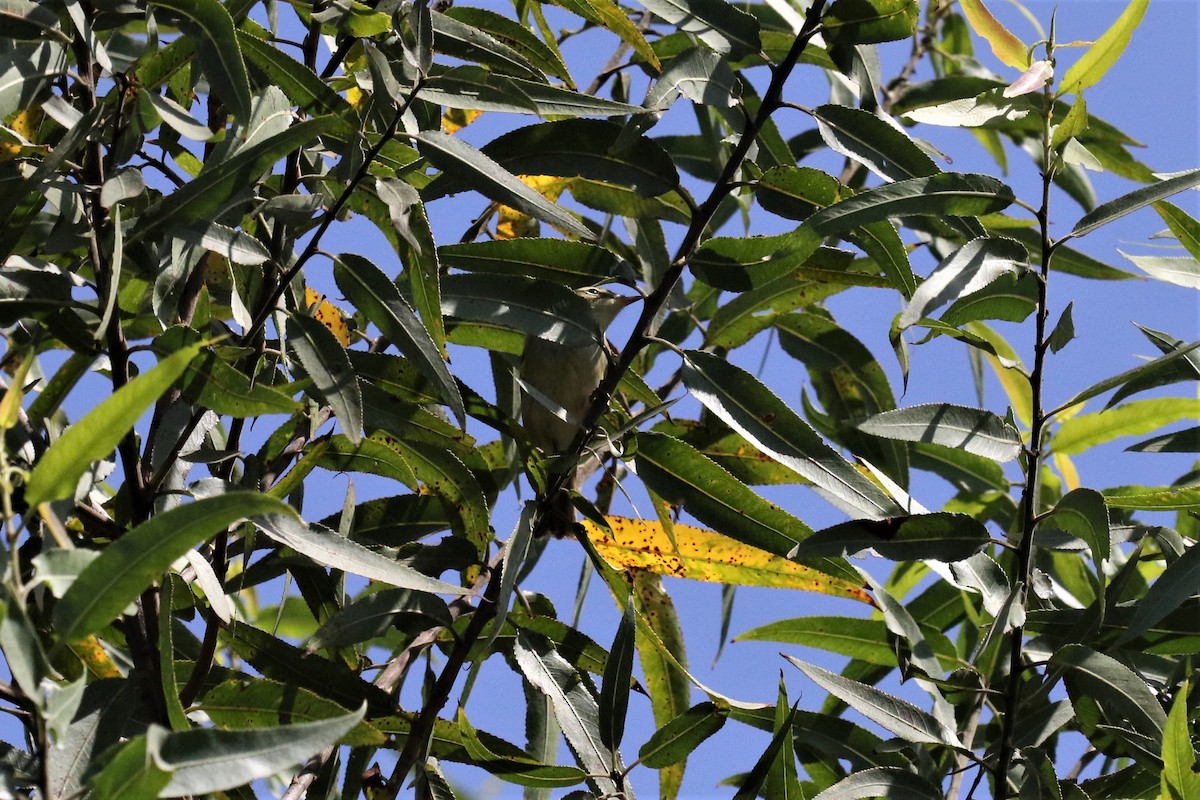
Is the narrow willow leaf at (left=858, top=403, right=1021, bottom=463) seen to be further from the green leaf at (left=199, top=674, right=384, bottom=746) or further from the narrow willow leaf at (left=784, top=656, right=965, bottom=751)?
the green leaf at (left=199, top=674, right=384, bottom=746)

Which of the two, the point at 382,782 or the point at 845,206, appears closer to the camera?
the point at 845,206

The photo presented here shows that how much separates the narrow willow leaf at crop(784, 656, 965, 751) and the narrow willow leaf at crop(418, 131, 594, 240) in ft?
1.91

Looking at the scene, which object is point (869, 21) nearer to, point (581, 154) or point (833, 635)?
point (581, 154)

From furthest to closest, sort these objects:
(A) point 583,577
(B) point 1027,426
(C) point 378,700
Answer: (B) point 1027,426, (A) point 583,577, (C) point 378,700

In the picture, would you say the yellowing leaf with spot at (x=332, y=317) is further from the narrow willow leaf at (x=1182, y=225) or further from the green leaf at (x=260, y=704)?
the narrow willow leaf at (x=1182, y=225)

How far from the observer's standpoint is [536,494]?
1.56 m

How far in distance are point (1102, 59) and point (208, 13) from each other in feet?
3.14

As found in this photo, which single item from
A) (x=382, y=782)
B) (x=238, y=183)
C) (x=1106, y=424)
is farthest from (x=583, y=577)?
(x=238, y=183)

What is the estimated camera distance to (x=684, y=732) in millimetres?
1541

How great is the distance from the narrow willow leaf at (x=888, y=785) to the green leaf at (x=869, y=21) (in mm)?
814

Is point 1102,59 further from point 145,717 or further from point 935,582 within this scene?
point 145,717

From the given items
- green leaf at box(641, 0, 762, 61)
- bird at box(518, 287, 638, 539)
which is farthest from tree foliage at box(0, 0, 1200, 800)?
bird at box(518, 287, 638, 539)

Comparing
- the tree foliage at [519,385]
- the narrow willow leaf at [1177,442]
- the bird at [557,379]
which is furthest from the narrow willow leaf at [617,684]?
the bird at [557,379]

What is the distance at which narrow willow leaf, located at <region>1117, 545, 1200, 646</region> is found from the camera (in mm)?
1380
